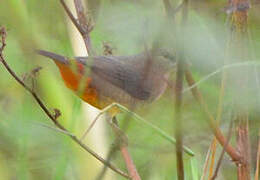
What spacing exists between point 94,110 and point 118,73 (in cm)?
34

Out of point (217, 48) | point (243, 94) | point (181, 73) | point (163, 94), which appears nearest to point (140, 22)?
point (217, 48)

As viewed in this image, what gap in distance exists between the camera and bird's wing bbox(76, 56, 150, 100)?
2.40 m

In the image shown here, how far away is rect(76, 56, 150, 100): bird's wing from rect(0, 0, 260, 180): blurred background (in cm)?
9

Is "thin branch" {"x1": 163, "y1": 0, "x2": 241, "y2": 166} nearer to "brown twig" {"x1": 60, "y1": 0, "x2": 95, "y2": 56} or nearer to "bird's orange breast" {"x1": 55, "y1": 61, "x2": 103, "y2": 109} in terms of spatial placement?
"brown twig" {"x1": 60, "y1": 0, "x2": 95, "y2": 56}

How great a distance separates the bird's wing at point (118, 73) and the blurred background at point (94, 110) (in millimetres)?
94

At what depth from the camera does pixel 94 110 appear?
237 centimetres

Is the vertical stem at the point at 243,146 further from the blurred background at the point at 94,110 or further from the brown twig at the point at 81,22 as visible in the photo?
the brown twig at the point at 81,22

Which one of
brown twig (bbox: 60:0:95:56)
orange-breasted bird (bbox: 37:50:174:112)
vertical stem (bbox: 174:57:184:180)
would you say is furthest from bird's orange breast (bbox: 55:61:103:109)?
vertical stem (bbox: 174:57:184:180)

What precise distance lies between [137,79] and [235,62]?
3.67 feet

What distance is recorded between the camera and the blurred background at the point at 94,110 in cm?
138

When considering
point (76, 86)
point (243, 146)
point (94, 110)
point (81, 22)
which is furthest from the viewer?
point (94, 110)

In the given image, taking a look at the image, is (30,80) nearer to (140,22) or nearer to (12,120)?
(12,120)

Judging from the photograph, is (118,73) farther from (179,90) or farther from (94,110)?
(179,90)

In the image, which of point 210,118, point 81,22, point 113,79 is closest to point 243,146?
point 210,118
